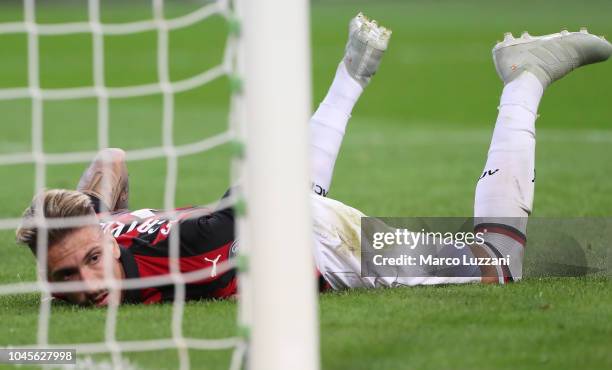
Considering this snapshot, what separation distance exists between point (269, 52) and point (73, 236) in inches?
51.0

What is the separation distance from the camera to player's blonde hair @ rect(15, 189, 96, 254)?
3.94m

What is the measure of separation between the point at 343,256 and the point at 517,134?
2.98ft

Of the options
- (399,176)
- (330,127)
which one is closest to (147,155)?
(330,127)

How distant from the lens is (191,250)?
420cm

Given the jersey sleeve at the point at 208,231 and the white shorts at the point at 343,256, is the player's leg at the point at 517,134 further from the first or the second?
the jersey sleeve at the point at 208,231

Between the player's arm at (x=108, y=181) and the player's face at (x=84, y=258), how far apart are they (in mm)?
740

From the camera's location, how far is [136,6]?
3516 cm

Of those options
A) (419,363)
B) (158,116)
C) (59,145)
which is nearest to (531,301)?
(419,363)

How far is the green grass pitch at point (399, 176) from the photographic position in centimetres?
359

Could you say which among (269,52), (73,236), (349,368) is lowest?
(349,368)

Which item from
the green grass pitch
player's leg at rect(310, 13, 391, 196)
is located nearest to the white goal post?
the green grass pitch

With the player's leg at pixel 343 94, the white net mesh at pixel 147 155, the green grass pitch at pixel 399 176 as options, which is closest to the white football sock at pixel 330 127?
the player's leg at pixel 343 94

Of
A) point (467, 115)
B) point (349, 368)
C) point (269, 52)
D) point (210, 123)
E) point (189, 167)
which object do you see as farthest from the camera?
point (467, 115)

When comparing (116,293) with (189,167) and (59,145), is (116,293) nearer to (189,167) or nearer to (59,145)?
(189,167)
